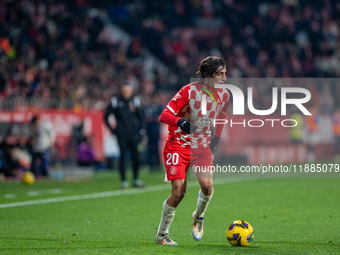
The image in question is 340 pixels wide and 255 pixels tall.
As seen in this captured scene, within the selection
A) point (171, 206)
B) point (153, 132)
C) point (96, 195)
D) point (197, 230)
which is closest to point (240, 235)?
point (197, 230)

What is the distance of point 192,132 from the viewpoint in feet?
18.7

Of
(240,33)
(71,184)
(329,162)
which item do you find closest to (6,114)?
(71,184)

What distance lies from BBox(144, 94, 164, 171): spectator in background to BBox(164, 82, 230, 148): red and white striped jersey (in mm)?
12007

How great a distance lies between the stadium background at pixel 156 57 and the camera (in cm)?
1864

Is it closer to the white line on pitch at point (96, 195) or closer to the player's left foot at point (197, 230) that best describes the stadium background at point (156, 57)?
the white line on pitch at point (96, 195)

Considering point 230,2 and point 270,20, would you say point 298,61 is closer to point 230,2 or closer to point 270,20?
point 270,20

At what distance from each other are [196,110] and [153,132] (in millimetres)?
12158

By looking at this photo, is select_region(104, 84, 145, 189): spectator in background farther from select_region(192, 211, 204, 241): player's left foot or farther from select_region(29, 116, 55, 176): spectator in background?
select_region(192, 211, 204, 241): player's left foot

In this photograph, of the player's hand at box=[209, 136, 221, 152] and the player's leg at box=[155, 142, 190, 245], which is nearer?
the player's leg at box=[155, 142, 190, 245]

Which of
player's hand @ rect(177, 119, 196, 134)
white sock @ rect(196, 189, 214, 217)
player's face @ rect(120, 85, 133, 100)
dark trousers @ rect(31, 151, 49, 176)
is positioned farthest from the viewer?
dark trousers @ rect(31, 151, 49, 176)

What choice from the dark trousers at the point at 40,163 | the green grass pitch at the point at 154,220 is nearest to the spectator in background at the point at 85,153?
the dark trousers at the point at 40,163

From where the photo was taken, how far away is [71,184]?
13.9 meters

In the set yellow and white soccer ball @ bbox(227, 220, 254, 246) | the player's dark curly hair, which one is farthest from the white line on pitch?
the player's dark curly hair

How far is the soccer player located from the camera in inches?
224
